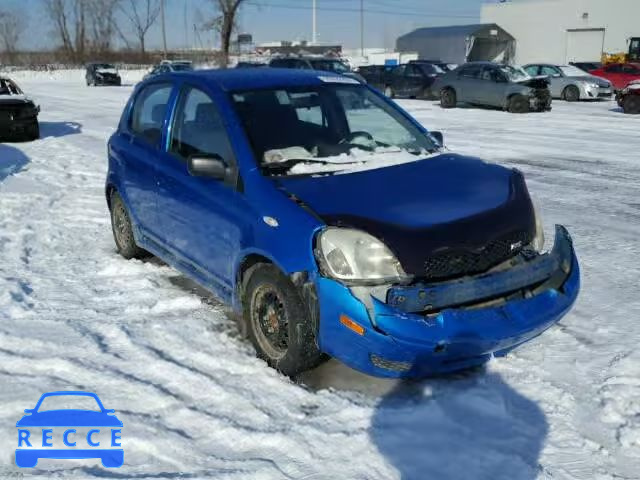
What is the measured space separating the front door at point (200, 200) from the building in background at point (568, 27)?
4521 centimetres

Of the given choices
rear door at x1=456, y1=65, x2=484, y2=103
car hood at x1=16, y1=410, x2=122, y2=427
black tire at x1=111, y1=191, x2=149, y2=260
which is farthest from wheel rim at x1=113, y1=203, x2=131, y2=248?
rear door at x1=456, y1=65, x2=484, y2=103

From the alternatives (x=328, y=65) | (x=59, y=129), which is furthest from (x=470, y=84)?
(x=59, y=129)

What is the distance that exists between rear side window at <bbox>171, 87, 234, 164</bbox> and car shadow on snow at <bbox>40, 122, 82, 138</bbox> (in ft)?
38.2

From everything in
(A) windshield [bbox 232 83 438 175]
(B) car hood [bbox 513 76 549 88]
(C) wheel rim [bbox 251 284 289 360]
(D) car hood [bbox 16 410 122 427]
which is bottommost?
(D) car hood [bbox 16 410 122 427]

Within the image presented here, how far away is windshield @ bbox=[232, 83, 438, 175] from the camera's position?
4.01 metres

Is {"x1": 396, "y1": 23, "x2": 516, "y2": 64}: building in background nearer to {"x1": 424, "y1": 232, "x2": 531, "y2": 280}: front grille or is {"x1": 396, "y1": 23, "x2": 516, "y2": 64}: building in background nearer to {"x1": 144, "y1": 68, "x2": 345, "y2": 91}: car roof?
{"x1": 144, "y1": 68, "x2": 345, "y2": 91}: car roof

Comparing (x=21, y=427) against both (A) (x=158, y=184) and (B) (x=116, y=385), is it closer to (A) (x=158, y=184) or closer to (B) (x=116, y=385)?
(B) (x=116, y=385)

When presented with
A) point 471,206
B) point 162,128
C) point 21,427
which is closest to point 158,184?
point 162,128

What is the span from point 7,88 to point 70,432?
533 inches

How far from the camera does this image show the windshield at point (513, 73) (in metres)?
20.1

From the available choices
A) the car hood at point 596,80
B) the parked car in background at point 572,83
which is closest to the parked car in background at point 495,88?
the parked car in background at point 572,83

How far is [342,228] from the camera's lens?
10.7ft

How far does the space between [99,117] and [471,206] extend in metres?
17.8

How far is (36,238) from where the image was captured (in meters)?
6.55
